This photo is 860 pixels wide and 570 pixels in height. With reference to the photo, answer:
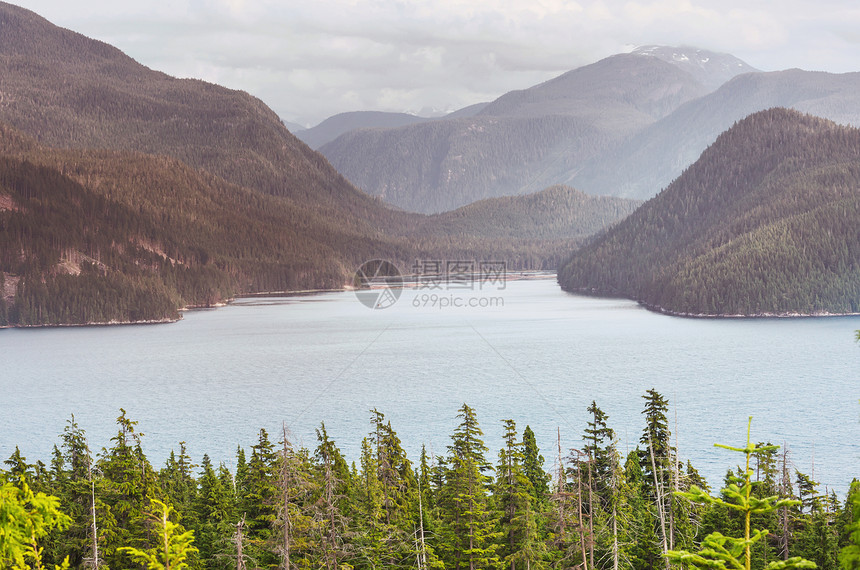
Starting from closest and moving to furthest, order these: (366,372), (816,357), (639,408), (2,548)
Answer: (2,548)
(639,408)
(366,372)
(816,357)

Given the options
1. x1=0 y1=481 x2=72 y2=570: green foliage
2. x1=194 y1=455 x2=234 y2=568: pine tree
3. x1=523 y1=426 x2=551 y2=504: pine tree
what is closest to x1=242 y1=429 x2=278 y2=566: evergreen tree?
x1=194 y1=455 x2=234 y2=568: pine tree

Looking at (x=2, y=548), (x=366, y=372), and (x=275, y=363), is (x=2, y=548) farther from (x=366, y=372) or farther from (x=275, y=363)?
(x=275, y=363)

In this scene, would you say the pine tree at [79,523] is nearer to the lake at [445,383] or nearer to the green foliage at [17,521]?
the green foliage at [17,521]

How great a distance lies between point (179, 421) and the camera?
92062mm

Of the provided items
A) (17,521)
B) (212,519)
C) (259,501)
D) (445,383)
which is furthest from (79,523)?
(445,383)

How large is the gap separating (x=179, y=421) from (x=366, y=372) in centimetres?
3432

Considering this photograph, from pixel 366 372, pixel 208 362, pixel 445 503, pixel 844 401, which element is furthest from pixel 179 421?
pixel 844 401

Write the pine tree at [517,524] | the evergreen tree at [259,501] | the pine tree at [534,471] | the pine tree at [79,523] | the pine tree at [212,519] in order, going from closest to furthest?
the pine tree at [79,523], the pine tree at [517,524], the evergreen tree at [259,501], the pine tree at [212,519], the pine tree at [534,471]

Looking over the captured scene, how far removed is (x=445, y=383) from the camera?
358ft

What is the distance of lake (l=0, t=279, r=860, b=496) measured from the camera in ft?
262

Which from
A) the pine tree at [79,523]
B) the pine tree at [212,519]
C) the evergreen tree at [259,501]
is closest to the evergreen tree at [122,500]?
the pine tree at [79,523]

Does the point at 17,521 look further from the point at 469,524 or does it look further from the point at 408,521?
the point at 408,521

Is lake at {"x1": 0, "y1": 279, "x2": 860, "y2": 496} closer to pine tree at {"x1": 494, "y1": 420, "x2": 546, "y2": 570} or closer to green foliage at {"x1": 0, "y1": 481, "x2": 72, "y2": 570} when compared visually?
pine tree at {"x1": 494, "y1": 420, "x2": 546, "y2": 570}

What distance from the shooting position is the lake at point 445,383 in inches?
3142
